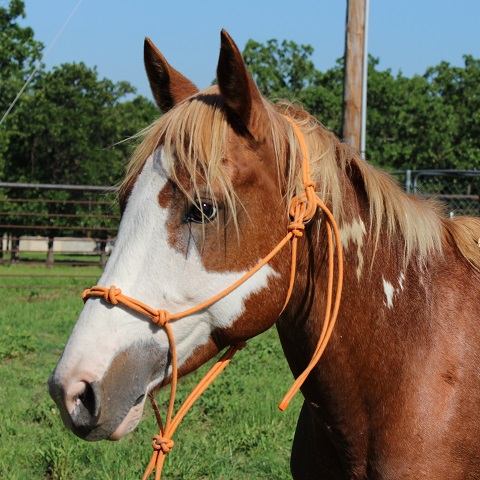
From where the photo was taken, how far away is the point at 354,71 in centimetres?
692

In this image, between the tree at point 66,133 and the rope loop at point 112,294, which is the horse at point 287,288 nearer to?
the rope loop at point 112,294

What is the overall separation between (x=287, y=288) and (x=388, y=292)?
0.40 m

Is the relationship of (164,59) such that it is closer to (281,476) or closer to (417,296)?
(417,296)

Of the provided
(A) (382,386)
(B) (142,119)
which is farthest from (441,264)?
(B) (142,119)

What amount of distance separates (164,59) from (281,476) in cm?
260

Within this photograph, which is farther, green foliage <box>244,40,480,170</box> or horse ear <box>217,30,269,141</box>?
green foliage <box>244,40,480,170</box>

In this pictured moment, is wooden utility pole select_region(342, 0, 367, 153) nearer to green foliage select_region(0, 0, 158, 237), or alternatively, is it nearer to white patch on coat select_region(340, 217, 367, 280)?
white patch on coat select_region(340, 217, 367, 280)

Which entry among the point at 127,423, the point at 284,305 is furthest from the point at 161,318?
the point at 284,305

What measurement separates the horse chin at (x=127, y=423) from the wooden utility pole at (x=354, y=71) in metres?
5.37

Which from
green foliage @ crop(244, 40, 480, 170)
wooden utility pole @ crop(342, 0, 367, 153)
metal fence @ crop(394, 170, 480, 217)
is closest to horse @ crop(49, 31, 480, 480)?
metal fence @ crop(394, 170, 480, 217)

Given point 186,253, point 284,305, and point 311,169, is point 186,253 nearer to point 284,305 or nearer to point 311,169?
point 284,305

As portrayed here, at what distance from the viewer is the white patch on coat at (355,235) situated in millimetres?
2158

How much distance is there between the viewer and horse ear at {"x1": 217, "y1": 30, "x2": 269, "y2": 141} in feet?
6.05

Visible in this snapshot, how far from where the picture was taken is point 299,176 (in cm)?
203
